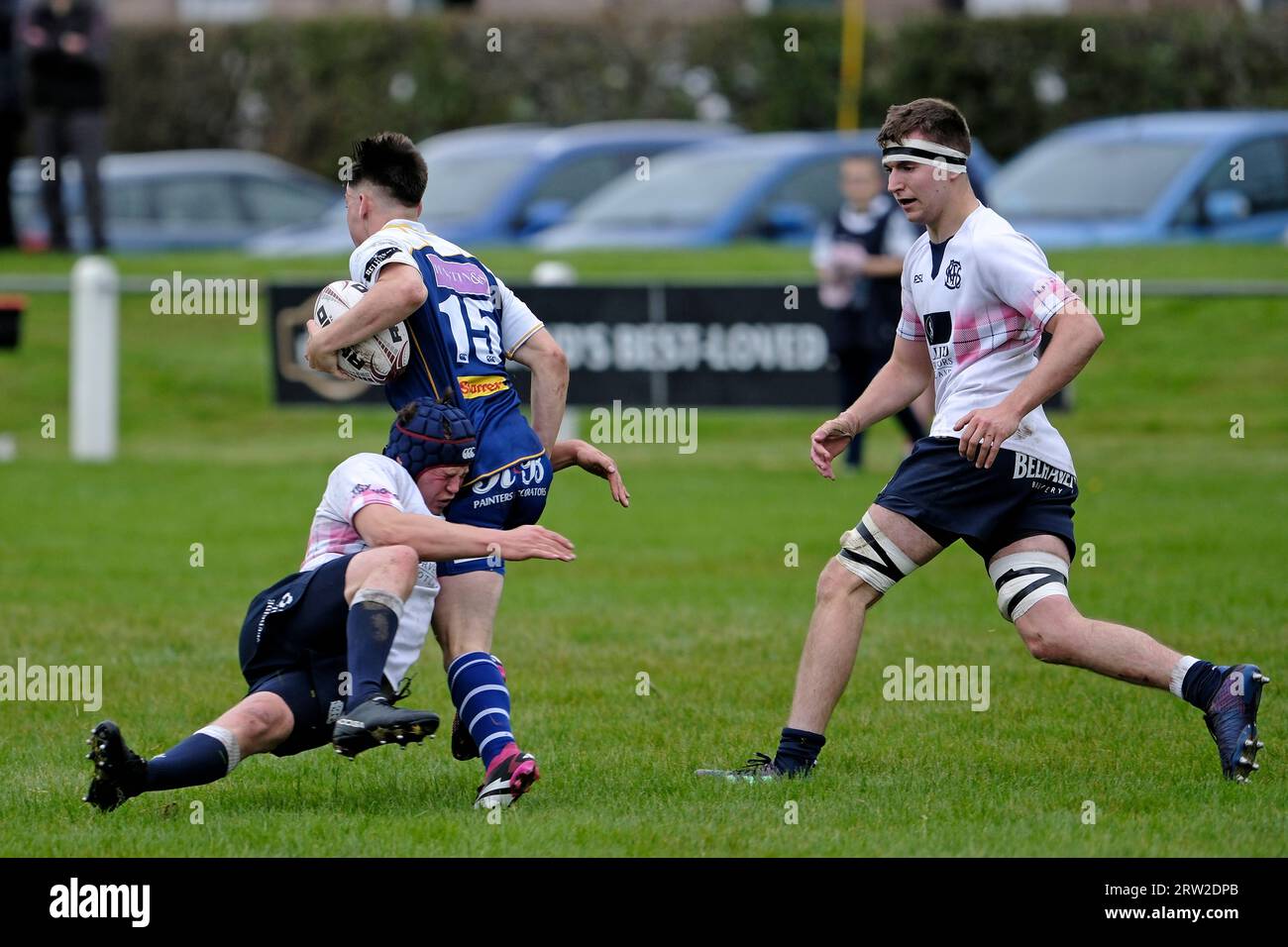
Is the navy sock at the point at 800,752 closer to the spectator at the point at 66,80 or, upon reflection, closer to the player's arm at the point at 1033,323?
→ the player's arm at the point at 1033,323

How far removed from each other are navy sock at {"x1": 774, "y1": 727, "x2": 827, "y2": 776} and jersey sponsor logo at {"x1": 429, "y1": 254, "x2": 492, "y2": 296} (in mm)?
1743

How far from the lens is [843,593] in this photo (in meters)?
6.80

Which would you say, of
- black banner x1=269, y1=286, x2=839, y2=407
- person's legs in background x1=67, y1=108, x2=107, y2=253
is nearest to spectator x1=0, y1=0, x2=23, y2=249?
person's legs in background x1=67, y1=108, x2=107, y2=253

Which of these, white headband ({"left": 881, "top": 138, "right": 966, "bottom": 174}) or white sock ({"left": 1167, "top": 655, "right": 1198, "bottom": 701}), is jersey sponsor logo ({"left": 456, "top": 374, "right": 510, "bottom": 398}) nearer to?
white headband ({"left": 881, "top": 138, "right": 966, "bottom": 174})

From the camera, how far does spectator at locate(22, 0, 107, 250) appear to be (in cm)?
2072

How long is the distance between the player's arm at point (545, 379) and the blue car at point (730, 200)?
44.8ft

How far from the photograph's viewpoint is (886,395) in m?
7.08

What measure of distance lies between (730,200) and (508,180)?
2784mm

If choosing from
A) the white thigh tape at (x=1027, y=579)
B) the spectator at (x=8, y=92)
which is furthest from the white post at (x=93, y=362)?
the white thigh tape at (x=1027, y=579)

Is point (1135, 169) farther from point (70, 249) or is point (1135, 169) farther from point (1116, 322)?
point (70, 249)

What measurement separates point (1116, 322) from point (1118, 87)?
859 centimetres

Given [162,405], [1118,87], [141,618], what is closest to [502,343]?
[141,618]
